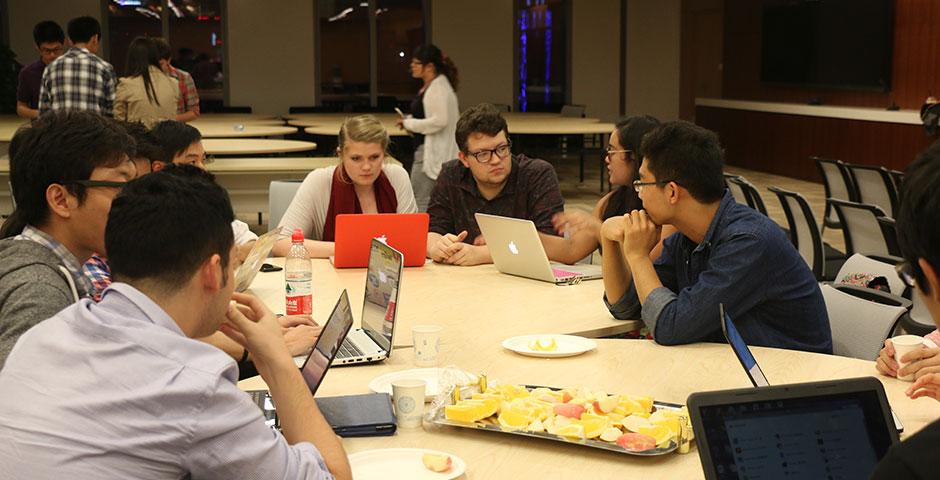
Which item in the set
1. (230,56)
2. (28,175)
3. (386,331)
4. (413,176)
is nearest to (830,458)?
(386,331)

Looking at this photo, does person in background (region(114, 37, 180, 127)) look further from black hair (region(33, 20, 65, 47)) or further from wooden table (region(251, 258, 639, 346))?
wooden table (region(251, 258, 639, 346))

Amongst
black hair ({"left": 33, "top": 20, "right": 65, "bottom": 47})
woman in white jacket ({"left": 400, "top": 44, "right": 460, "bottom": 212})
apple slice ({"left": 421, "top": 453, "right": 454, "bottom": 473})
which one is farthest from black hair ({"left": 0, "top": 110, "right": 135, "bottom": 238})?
black hair ({"left": 33, "top": 20, "right": 65, "bottom": 47})

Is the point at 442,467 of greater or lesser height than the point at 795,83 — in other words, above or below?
below

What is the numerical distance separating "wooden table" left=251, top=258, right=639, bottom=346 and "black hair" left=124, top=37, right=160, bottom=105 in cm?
424

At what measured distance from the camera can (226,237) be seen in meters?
1.81

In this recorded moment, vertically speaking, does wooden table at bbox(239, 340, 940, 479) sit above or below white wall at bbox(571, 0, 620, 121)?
below

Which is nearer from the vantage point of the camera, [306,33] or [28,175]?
[28,175]

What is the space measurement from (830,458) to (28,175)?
185cm

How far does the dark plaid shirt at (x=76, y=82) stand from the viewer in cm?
737

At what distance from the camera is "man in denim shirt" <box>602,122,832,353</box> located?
295cm

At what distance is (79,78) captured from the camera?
738 cm

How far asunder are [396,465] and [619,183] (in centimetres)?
249

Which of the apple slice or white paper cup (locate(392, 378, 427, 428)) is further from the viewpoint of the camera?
white paper cup (locate(392, 378, 427, 428))

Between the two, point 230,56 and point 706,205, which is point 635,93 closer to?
point 230,56
